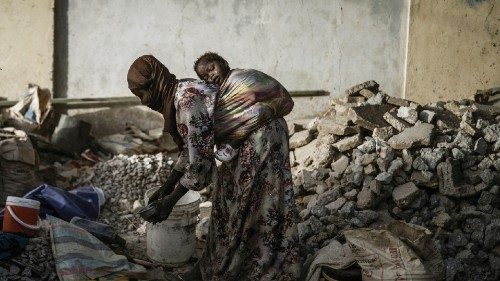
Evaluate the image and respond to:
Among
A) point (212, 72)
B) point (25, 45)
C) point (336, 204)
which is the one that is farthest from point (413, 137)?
point (25, 45)

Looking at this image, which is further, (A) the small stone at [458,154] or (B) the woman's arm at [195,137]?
(A) the small stone at [458,154]

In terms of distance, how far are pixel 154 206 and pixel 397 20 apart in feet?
15.9

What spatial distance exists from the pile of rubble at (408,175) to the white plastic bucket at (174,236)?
1.01m

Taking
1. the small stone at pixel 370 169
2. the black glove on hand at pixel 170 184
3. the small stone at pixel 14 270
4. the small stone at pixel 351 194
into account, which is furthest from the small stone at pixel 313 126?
the small stone at pixel 14 270

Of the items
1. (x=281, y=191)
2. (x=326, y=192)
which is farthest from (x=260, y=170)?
(x=326, y=192)

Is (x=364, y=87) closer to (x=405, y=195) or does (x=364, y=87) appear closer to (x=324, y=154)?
(x=324, y=154)

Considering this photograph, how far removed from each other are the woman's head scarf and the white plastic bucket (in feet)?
3.84

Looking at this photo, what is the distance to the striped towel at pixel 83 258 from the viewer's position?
15.4 ft

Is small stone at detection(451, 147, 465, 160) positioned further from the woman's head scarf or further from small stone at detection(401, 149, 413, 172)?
the woman's head scarf

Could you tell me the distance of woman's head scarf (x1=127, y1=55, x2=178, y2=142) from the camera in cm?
408

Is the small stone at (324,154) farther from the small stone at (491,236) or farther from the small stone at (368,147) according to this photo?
the small stone at (491,236)

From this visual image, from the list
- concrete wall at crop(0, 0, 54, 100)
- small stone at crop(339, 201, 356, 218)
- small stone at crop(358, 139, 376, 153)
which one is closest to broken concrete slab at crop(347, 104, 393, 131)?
small stone at crop(358, 139, 376, 153)

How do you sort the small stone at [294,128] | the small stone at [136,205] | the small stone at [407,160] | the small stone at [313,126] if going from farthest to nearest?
the small stone at [294,128] → the small stone at [313,126] → the small stone at [136,205] → the small stone at [407,160]

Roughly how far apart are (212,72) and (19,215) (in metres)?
1.95
